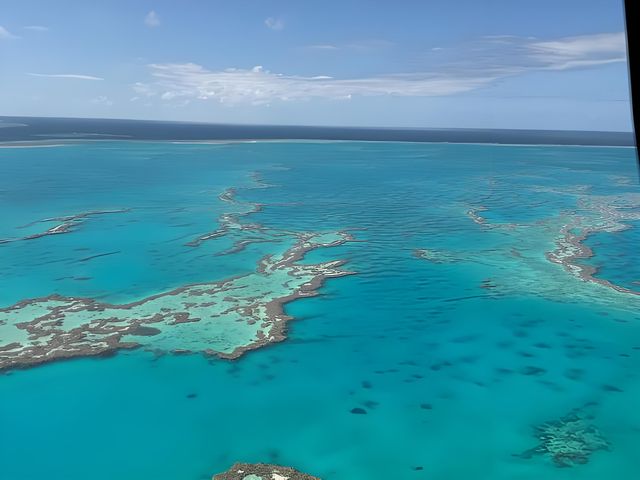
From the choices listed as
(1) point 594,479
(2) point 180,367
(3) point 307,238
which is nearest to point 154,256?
(3) point 307,238

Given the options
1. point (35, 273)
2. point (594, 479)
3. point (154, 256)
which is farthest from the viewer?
point (154, 256)

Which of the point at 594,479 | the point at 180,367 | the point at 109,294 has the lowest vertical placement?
the point at 594,479

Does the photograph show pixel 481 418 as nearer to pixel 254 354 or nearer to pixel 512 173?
pixel 254 354

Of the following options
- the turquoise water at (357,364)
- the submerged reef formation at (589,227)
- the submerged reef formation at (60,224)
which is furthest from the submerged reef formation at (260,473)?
→ the submerged reef formation at (60,224)

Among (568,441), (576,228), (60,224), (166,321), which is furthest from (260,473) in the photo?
(576,228)

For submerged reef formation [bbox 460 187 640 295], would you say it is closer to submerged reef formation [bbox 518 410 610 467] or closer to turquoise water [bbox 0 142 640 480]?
turquoise water [bbox 0 142 640 480]

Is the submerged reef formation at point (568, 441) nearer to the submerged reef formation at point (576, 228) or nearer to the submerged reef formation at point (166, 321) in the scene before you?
the submerged reef formation at point (166, 321)

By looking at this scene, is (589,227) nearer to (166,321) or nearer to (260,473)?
(166,321)

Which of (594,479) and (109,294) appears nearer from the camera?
(594,479)

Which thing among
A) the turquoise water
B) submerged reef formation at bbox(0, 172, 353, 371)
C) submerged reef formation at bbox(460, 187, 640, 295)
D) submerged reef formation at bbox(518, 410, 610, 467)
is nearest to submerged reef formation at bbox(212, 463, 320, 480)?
the turquoise water
